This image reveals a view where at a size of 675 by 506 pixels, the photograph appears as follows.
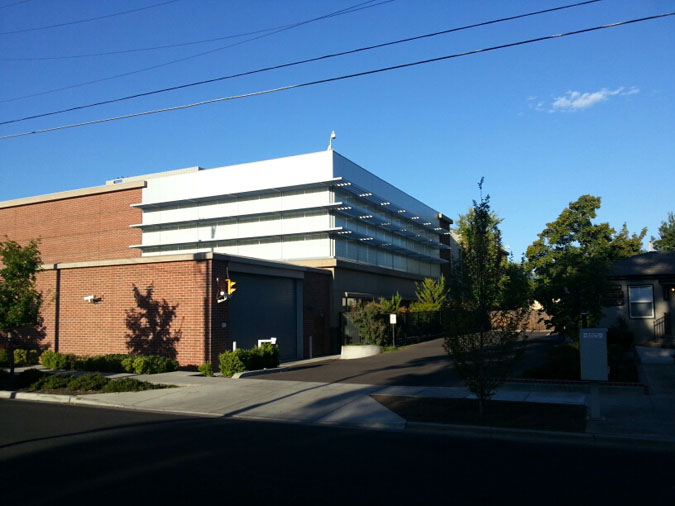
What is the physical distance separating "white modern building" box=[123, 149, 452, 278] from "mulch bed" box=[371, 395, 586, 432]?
21.0 metres

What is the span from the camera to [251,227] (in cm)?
3944

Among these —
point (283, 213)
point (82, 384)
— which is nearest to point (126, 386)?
point (82, 384)

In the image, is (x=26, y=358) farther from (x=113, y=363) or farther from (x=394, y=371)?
(x=394, y=371)

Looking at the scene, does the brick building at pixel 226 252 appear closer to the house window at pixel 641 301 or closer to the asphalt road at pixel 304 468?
the asphalt road at pixel 304 468

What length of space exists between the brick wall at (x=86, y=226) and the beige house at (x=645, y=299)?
1302 inches

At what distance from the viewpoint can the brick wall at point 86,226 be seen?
44.4m

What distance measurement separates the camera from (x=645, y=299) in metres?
25.1

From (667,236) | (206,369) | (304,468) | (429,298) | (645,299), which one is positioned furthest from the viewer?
(667,236)

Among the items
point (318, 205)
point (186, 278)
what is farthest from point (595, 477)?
point (318, 205)

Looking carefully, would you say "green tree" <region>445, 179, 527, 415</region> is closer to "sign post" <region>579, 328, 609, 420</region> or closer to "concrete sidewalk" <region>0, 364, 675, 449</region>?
"sign post" <region>579, 328, 609, 420</region>

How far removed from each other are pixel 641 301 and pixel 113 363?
21.9 m

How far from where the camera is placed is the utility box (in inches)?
446

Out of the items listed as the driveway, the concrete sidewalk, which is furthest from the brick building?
the concrete sidewalk

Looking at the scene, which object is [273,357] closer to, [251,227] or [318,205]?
[318,205]
